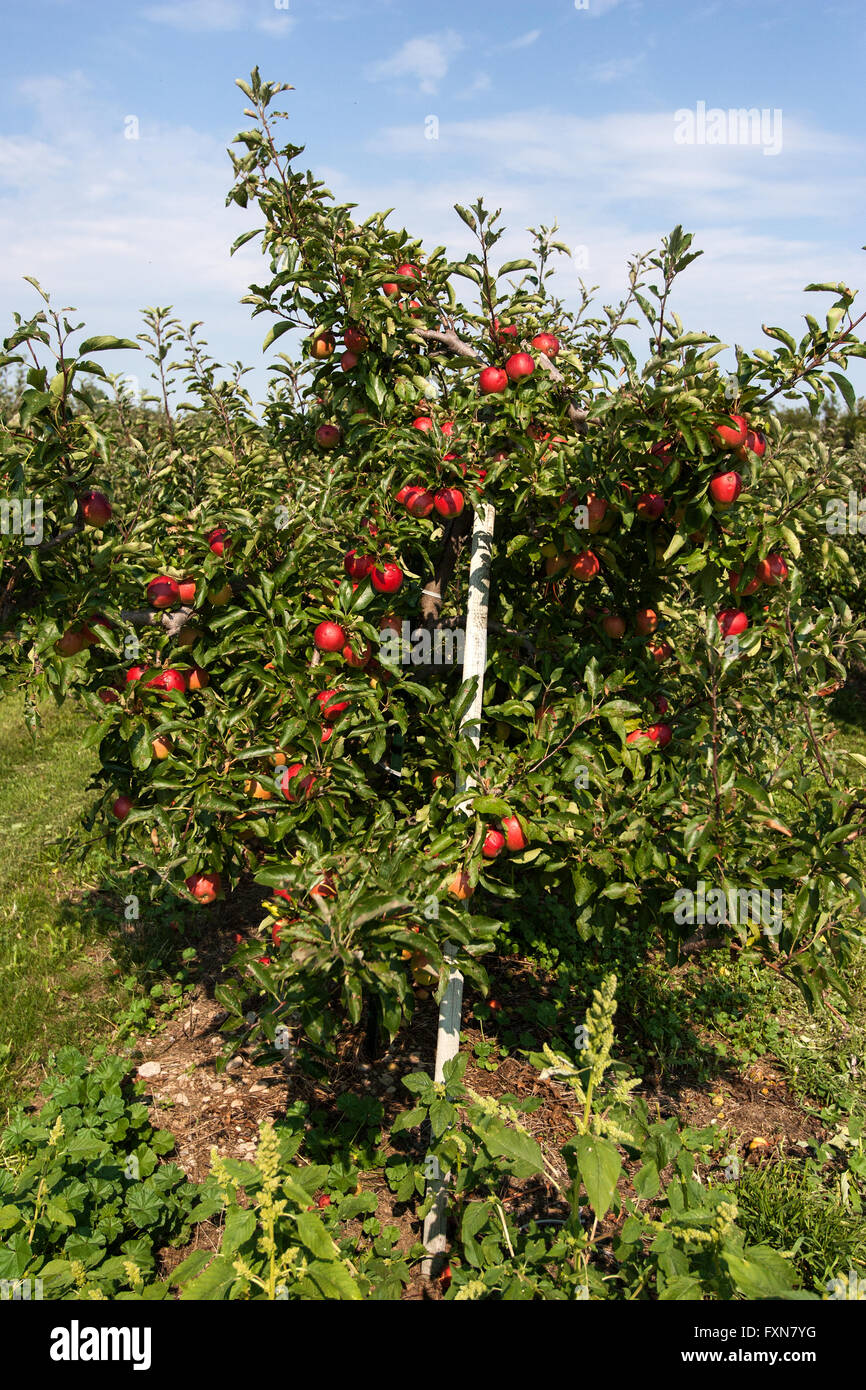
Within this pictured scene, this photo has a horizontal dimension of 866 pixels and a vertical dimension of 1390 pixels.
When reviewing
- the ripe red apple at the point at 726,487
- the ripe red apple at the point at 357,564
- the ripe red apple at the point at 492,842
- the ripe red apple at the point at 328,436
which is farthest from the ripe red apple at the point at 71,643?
the ripe red apple at the point at 726,487

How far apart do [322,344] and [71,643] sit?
48.8 inches

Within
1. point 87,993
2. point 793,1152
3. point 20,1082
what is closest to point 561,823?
point 793,1152

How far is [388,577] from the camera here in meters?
2.32

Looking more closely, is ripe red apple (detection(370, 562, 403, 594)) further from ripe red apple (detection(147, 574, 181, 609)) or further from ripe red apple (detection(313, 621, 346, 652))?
ripe red apple (detection(147, 574, 181, 609))

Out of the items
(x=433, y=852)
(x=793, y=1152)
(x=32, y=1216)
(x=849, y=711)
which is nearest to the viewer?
(x=433, y=852)

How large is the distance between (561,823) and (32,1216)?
176 centimetres

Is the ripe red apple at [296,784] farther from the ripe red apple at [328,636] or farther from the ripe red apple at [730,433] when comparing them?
the ripe red apple at [730,433]

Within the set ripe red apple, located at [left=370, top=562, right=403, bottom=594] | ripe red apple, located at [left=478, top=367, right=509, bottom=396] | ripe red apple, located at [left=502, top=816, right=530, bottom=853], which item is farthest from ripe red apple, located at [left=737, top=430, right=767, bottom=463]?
ripe red apple, located at [left=502, top=816, right=530, bottom=853]

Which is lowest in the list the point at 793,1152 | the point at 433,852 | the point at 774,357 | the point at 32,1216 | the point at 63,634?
the point at 793,1152

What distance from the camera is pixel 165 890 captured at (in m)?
4.31

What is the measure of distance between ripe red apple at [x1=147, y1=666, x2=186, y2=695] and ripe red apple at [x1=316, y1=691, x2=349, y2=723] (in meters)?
0.42

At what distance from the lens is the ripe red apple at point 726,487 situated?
199 centimetres

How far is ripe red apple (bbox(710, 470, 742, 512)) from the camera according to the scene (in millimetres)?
1985

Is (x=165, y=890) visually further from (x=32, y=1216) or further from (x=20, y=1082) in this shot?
(x=32, y=1216)
